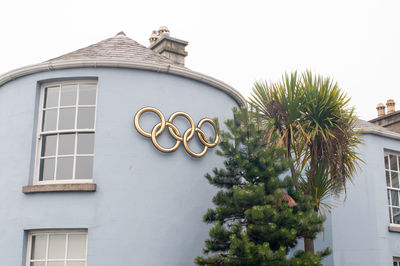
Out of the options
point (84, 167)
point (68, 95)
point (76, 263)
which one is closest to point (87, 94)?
point (68, 95)

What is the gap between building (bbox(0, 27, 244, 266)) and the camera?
9.62 meters

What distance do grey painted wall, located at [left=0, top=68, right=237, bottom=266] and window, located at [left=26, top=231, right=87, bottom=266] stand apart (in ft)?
0.67

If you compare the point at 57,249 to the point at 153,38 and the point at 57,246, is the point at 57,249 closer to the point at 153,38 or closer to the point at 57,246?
the point at 57,246

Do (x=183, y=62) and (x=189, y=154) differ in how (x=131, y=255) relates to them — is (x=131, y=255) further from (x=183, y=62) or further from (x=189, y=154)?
(x=183, y=62)

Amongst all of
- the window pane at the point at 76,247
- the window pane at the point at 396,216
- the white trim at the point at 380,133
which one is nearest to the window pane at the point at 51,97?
the window pane at the point at 76,247

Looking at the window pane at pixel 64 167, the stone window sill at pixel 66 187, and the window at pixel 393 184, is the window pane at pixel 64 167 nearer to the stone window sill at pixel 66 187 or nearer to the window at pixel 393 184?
the stone window sill at pixel 66 187

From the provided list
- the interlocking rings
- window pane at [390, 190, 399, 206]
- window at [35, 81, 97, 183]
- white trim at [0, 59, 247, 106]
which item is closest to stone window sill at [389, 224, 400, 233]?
window pane at [390, 190, 399, 206]

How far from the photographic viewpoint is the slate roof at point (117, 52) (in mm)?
10586

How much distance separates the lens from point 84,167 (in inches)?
395

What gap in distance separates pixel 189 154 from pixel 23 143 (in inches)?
132

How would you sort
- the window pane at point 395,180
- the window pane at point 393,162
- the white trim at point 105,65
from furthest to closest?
the window pane at point 393,162 < the window pane at point 395,180 < the white trim at point 105,65

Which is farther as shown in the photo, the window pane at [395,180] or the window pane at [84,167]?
the window pane at [395,180]

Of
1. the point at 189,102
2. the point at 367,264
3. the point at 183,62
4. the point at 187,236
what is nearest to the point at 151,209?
the point at 187,236

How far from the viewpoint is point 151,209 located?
9914mm
